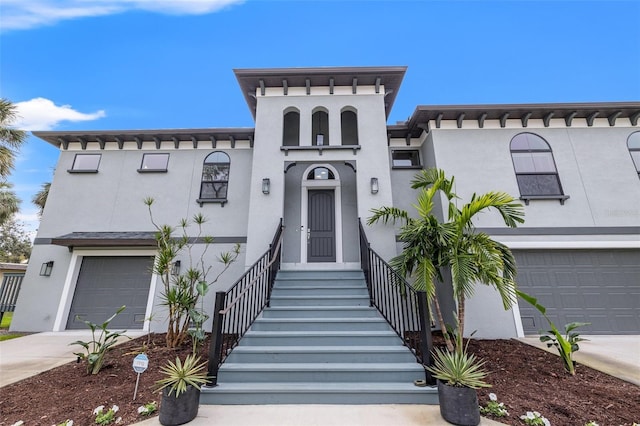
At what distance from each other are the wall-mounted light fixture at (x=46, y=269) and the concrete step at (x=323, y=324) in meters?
7.07

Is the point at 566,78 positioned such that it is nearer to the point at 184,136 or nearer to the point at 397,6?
the point at 397,6

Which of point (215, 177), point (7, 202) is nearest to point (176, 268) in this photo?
point (215, 177)

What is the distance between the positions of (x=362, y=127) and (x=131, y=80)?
Answer: 1440cm

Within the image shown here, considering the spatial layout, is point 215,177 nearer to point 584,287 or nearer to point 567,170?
point 567,170

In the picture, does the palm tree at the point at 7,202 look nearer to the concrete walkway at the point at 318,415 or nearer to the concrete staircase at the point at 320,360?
the concrete staircase at the point at 320,360

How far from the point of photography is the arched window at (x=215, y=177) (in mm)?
7953

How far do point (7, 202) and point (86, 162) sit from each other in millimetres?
7330

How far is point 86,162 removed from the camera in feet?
27.1

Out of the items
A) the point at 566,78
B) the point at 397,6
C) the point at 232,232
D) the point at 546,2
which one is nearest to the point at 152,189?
the point at 232,232

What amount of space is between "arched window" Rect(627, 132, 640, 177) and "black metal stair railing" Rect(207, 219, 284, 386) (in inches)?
373

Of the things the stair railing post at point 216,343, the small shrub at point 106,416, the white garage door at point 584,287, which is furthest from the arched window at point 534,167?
the small shrub at point 106,416

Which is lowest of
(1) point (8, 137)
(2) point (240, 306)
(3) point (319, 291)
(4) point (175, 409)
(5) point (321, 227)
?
(4) point (175, 409)

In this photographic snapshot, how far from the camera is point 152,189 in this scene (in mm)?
7969

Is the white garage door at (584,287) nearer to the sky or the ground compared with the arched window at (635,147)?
nearer to the ground
